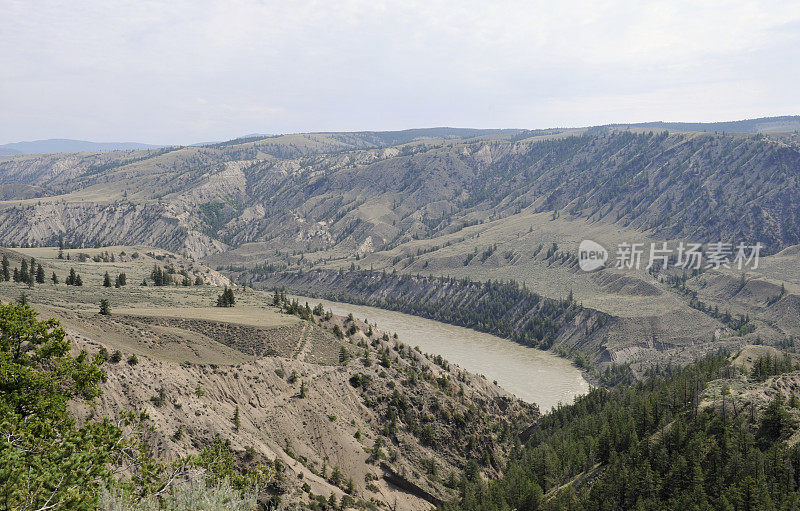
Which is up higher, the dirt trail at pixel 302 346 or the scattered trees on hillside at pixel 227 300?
the scattered trees on hillside at pixel 227 300

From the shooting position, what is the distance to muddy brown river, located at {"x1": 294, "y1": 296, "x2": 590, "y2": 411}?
105062mm

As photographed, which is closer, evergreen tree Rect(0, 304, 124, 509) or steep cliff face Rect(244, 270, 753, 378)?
evergreen tree Rect(0, 304, 124, 509)

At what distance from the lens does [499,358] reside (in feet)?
413

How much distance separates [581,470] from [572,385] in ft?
176

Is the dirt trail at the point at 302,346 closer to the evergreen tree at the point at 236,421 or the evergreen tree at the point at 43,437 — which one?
the evergreen tree at the point at 236,421

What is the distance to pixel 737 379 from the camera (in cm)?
6209

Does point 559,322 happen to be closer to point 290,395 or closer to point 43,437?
point 290,395

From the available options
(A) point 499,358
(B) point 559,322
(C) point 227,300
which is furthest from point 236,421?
(B) point 559,322

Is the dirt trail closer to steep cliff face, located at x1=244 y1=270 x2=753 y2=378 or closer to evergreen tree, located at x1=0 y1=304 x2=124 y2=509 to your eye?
evergreen tree, located at x1=0 y1=304 x2=124 y2=509

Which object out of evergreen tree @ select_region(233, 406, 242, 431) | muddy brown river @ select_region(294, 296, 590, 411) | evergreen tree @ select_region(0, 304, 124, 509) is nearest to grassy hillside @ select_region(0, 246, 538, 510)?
evergreen tree @ select_region(233, 406, 242, 431)

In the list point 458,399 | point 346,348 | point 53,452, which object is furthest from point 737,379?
point 53,452

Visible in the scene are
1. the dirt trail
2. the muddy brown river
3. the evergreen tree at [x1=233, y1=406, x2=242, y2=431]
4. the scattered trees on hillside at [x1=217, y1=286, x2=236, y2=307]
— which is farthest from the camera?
the muddy brown river

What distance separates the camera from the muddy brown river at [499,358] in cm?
10506

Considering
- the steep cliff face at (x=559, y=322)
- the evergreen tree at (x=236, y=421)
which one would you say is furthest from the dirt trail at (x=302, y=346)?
the steep cliff face at (x=559, y=322)
